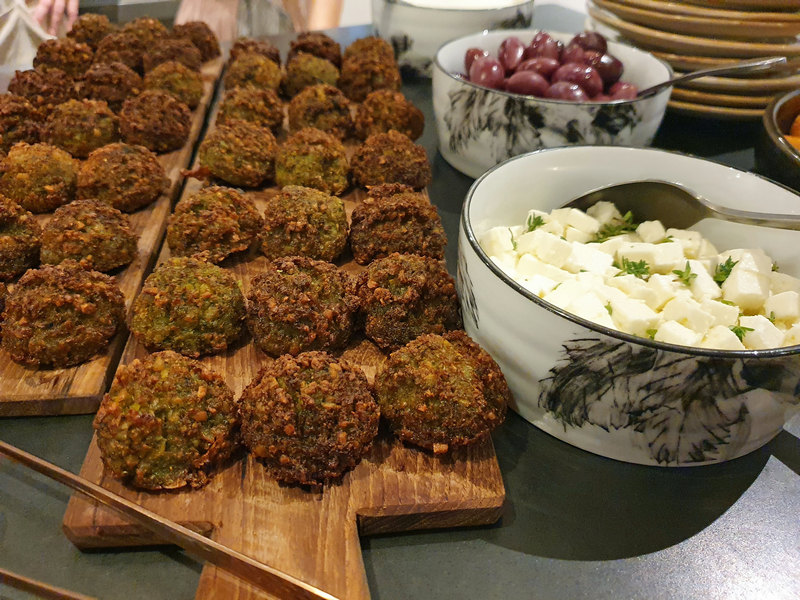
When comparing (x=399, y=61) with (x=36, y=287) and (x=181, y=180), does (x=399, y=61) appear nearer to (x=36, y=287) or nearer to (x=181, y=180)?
(x=181, y=180)

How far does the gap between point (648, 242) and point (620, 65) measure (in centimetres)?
94

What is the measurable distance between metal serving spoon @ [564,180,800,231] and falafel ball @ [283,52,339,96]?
4.71ft

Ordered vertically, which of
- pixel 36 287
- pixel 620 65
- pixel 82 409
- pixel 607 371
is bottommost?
pixel 82 409

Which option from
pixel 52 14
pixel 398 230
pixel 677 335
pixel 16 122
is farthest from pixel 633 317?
pixel 52 14

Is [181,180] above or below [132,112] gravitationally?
below

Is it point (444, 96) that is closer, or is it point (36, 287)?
point (36, 287)

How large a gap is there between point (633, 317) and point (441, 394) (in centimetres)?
44

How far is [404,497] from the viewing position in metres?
1.19

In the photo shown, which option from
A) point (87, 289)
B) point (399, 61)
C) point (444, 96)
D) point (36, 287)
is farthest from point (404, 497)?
point (399, 61)

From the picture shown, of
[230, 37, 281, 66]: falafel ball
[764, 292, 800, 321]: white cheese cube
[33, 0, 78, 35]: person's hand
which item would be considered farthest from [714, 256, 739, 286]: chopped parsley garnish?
[33, 0, 78, 35]: person's hand

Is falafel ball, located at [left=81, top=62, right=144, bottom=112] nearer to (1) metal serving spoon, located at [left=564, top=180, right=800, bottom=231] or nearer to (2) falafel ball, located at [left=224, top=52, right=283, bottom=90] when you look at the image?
(2) falafel ball, located at [left=224, top=52, right=283, bottom=90]

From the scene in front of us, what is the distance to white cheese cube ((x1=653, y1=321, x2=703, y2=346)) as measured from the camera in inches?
48.9

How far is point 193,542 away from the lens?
1.02 meters

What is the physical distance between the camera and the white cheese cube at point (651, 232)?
1637 millimetres
